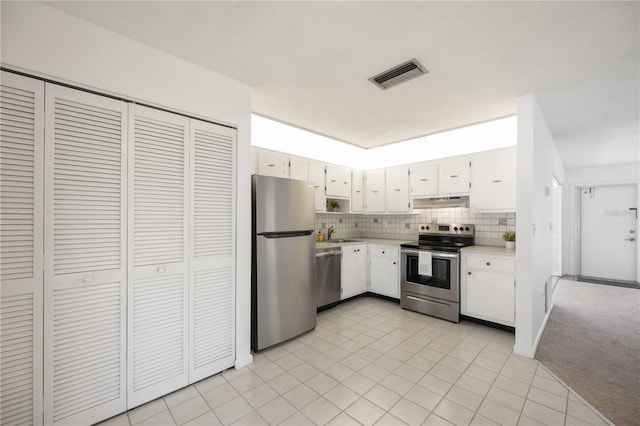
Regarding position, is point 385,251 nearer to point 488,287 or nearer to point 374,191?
point 374,191

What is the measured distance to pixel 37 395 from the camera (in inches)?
63.1

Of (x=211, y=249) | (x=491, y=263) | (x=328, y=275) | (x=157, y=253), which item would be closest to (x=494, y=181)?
(x=491, y=263)

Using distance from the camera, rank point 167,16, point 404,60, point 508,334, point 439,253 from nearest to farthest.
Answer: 1. point 167,16
2. point 404,60
3. point 508,334
4. point 439,253

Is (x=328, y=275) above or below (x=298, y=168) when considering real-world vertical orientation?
below

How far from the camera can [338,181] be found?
4.47 meters

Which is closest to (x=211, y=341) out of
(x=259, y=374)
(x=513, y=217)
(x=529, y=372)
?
(x=259, y=374)

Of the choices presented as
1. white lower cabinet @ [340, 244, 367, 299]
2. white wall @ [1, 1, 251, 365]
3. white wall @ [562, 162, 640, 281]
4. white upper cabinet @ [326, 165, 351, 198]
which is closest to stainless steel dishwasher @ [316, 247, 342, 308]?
white lower cabinet @ [340, 244, 367, 299]

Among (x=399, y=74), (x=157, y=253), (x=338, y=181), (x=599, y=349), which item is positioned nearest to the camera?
(x=157, y=253)

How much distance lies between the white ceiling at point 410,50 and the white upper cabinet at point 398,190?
129 centimetres

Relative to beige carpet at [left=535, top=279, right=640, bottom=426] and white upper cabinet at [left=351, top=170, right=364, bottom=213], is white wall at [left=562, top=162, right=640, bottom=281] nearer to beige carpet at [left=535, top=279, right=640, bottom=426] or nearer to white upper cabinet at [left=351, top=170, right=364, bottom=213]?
beige carpet at [left=535, top=279, right=640, bottom=426]

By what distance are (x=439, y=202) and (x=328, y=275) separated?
196 cm

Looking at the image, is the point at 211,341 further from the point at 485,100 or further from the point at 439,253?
the point at 485,100

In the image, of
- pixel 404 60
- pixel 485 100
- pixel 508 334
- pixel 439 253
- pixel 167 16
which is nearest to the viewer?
pixel 167 16

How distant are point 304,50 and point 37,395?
2.81 meters
